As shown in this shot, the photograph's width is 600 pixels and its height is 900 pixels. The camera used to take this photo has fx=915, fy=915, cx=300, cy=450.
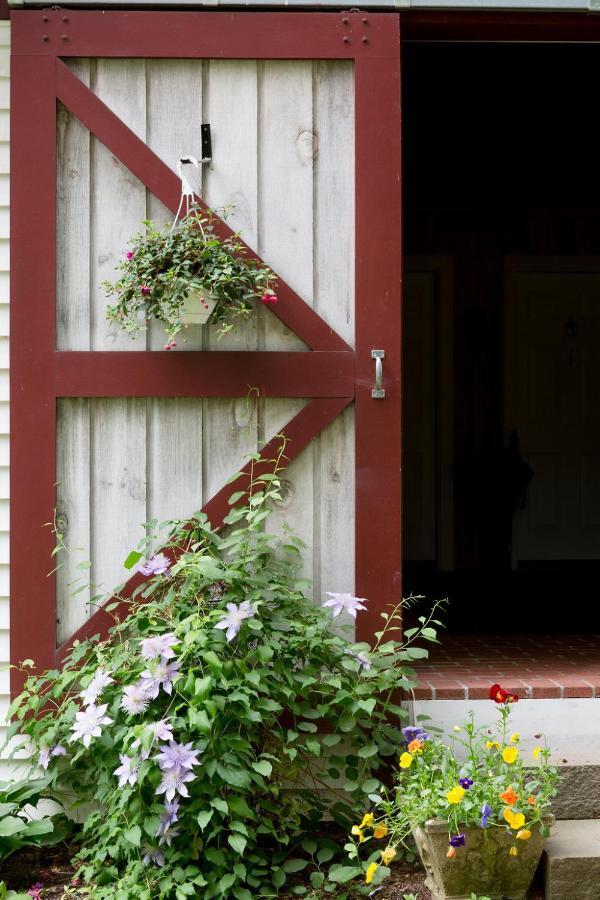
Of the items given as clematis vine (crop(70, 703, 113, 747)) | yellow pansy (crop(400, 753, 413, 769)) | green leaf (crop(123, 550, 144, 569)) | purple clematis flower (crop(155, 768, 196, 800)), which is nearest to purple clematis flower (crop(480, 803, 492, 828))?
yellow pansy (crop(400, 753, 413, 769))

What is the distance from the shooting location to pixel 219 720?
2594 mm

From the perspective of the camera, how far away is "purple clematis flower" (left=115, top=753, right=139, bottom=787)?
2.52 meters

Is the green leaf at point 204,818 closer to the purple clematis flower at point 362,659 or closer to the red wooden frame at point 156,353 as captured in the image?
the purple clematis flower at point 362,659

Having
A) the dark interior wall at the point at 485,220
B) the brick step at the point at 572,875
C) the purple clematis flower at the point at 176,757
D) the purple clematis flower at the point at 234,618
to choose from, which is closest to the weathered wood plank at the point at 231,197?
the purple clematis flower at the point at 234,618

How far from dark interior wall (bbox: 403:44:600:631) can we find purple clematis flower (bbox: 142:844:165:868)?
141 inches

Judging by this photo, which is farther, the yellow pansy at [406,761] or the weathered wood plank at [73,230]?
the weathered wood plank at [73,230]

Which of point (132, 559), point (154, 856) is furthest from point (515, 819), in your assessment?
point (132, 559)

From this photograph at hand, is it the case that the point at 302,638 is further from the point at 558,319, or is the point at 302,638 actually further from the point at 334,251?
the point at 558,319

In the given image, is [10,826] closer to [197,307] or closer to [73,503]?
[73,503]

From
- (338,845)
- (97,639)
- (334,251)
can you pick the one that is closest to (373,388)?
(334,251)

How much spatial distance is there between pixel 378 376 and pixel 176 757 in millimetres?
1365

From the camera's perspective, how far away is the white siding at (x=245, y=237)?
3113mm

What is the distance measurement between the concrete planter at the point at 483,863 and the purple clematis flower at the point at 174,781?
2.13ft

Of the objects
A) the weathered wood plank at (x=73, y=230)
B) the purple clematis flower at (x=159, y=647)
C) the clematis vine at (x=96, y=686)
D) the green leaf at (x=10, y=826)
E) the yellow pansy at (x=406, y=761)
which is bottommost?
the green leaf at (x=10, y=826)
